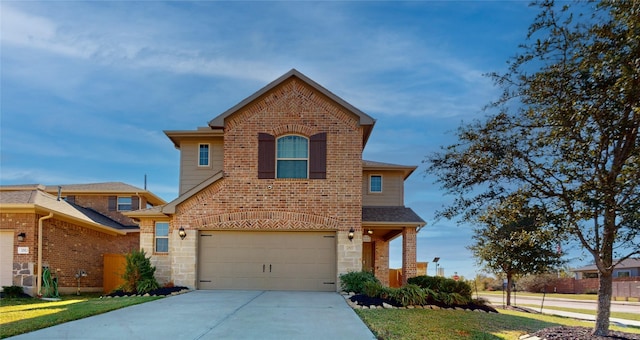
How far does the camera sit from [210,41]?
14773 mm

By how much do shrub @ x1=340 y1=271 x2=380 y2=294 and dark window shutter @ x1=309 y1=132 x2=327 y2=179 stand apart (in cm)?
340

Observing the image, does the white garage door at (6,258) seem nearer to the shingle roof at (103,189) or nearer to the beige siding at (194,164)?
the beige siding at (194,164)

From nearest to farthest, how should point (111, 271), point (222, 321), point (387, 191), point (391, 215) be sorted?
point (222, 321) → point (391, 215) → point (387, 191) → point (111, 271)

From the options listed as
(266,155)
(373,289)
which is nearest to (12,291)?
(266,155)

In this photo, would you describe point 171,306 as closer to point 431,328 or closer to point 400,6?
point 431,328

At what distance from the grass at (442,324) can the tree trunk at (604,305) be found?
1447 millimetres

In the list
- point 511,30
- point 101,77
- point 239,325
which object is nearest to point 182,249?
point 101,77

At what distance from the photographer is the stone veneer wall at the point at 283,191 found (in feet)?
55.6

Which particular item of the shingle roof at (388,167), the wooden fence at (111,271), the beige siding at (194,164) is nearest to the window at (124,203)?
the wooden fence at (111,271)

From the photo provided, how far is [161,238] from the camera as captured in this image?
60.1ft

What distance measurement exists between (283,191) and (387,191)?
5.82 metres

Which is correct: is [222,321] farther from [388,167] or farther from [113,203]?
[113,203]

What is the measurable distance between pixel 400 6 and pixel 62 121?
38.3 feet

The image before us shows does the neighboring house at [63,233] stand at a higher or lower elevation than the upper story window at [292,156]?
lower
